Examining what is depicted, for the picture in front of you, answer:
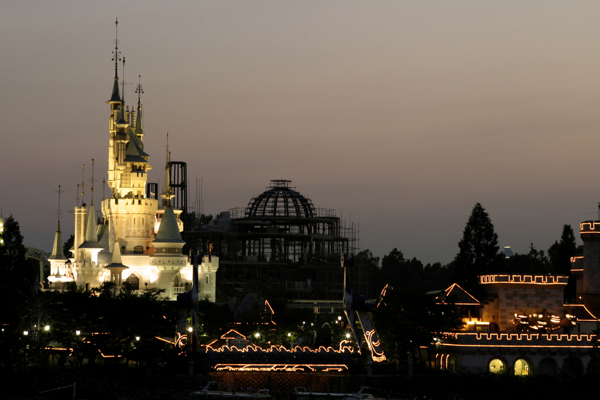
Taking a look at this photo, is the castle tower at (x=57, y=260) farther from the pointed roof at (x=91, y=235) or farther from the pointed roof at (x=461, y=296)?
the pointed roof at (x=461, y=296)

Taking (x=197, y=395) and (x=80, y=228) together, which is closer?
(x=197, y=395)

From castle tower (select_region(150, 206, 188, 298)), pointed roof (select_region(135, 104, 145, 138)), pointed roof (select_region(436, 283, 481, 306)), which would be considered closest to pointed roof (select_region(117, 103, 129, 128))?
pointed roof (select_region(135, 104, 145, 138))

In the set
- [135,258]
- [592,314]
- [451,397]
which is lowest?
[451,397]

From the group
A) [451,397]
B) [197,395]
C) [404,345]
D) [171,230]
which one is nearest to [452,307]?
[404,345]

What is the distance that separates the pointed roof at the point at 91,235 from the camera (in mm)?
99750

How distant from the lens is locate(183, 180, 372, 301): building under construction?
11994 cm

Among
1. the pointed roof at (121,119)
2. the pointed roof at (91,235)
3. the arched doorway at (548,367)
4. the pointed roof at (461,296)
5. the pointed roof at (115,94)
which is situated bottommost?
the arched doorway at (548,367)

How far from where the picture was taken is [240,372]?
6762 centimetres

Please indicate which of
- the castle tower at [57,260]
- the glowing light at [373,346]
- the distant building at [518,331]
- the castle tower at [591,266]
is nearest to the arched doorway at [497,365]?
the distant building at [518,331]

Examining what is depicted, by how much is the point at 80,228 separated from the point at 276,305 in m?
24.7

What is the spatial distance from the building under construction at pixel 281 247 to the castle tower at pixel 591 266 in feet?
121

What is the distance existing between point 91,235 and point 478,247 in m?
37.9

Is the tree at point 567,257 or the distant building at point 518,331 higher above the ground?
the tree at point 567,257

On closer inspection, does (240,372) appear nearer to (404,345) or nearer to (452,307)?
(404,345)
